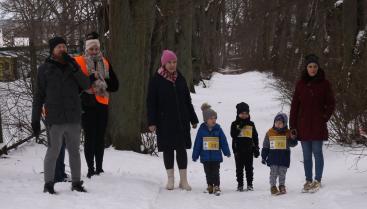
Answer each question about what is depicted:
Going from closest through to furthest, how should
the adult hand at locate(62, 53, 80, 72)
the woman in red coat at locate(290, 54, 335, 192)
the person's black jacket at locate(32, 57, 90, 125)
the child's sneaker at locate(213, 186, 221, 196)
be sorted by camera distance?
the person's black jacket at locate(32, 57, 90, 125) < the adult hand at locate(62, 53, 80, 72) < the woman in red coat at locate(290, 54, 335, 192) < the child's sneaker at locate(213, 186, 221, 196)

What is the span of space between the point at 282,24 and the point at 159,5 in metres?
27.1

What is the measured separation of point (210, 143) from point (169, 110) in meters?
0.72

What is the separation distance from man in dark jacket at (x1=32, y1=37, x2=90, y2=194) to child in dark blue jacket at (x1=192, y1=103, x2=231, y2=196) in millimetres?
1890

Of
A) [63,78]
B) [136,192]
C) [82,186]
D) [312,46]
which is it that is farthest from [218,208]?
[312,46]

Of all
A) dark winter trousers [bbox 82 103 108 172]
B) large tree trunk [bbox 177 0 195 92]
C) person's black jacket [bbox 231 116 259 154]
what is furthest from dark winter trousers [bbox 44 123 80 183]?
large tree trunk [bbox 177 0 195 92]

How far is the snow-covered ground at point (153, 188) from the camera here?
18.5 feet

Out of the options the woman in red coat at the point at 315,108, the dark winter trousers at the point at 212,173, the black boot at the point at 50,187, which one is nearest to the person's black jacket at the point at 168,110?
the dark winter trousers at the point at 212,173

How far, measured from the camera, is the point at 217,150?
7.00m

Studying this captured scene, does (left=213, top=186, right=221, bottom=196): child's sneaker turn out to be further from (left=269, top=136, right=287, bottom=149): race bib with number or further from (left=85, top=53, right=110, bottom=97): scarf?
(left=85, top=53, right=110, bottom=97): scarf

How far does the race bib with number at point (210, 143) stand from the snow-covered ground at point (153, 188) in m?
0.63

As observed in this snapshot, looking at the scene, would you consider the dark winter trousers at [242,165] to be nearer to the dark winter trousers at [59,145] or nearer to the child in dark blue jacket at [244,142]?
the child in dark blue jacket at [244,142]

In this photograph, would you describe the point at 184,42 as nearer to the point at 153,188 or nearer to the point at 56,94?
the point at 153,188

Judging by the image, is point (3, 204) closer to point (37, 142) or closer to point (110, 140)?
point (110, 140)

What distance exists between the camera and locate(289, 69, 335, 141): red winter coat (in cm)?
664
